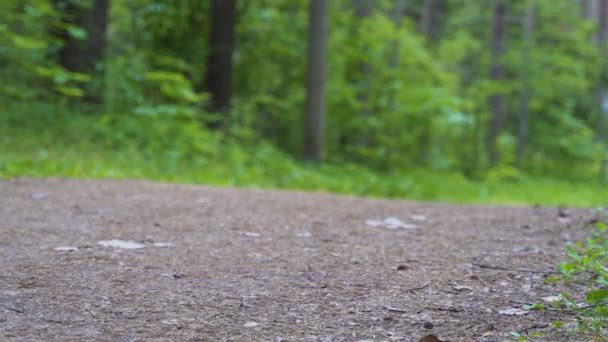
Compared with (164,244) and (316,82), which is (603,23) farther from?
(164,244)

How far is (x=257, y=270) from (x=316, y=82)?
8.65m

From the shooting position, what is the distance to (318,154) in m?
11.8

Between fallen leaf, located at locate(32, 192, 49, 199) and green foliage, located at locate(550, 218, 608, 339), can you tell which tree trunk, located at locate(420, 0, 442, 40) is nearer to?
fallen leaf, located at locate(32, 192, 49, 199)

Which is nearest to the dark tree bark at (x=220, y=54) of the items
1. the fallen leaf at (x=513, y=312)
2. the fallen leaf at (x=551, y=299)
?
the fallen leaf at (x=551, y=299)

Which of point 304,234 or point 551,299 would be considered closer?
point 551,299

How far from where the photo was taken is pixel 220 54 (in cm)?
1136


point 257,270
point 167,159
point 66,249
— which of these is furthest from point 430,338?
point 167,159

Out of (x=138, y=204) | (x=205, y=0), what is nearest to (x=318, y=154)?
(x=205, y=0)

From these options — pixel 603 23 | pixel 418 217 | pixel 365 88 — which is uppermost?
pixel 603 23

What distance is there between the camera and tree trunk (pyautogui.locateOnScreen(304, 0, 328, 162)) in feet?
38.4

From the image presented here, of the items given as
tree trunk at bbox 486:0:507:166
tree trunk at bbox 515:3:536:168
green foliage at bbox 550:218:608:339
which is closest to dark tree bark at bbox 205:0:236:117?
tree trunk at bbox 486:0:507:166

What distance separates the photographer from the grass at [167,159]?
25.3 ft

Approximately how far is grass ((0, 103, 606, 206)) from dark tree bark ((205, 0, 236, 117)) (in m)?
0.79

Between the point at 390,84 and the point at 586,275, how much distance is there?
9.78 m
